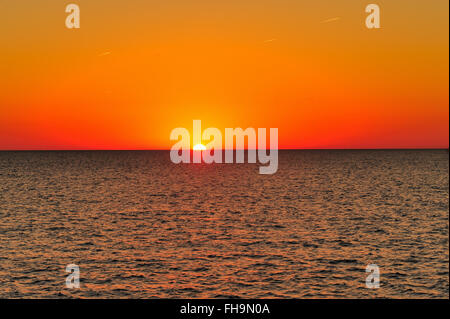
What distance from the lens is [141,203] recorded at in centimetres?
6050

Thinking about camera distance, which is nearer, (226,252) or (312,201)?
(226,252)

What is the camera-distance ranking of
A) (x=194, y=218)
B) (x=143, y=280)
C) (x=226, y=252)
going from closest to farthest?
(x=143, y=280), (x=226, y=252), (x=194, y=218)

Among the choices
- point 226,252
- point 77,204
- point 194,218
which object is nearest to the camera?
point 226,252

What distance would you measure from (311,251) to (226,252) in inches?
235

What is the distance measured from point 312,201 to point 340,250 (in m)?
31.4

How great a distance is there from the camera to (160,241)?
35.0 meters
